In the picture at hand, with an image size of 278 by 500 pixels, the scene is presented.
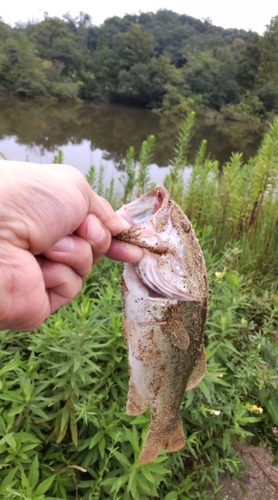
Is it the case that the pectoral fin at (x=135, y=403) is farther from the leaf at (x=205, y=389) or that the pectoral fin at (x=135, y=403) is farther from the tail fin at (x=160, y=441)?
the leaf at (x=205, y=389)

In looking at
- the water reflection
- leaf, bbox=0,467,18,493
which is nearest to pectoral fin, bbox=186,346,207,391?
leaf, bbox=0,467,18,493

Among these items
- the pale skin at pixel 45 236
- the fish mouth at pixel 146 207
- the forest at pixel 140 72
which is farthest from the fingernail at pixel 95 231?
the forest at pixel 140 72

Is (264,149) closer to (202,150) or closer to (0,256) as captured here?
(202,150)

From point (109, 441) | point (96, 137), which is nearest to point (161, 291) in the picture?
point (109, 441)

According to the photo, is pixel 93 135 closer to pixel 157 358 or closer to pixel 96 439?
pixel 96 439

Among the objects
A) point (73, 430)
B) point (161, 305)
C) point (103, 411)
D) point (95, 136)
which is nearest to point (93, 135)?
point (95, 136)

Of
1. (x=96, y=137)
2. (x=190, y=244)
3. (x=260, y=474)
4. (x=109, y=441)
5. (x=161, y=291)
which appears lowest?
(x=96, y=137)
